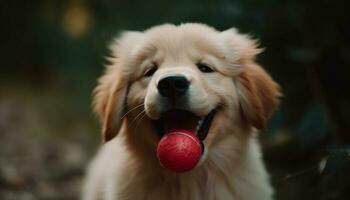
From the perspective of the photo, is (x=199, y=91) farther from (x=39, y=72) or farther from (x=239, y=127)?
(x=39, y=72)

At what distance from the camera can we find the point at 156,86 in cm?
437

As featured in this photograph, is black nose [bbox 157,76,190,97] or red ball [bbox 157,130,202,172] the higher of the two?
black nose [bbox 157,76,190,97]

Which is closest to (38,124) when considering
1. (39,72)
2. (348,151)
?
(39,72)

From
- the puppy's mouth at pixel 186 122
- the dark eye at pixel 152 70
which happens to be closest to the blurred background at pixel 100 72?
the puppy's mouth at pixel 186 122

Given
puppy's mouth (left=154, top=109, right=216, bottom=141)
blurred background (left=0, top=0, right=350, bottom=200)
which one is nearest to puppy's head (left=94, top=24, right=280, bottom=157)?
puppy's mouth (left=154, top=109, right=216, bottom=141)

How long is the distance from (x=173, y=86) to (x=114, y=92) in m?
0.61

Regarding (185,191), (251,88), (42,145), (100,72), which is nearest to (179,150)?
(185,191)

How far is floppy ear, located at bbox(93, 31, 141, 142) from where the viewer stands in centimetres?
482

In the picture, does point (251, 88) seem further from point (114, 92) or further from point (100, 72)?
point (100, 72)

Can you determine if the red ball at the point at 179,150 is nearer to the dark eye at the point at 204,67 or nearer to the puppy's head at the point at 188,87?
the puppy's head at the point at 188,87

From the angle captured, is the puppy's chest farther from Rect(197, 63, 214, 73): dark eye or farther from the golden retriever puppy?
Rect(197, 63, 214, 73): dark eye

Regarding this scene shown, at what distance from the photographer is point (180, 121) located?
14.9ft

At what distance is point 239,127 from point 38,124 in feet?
16.3

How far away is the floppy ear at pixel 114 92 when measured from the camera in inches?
190
